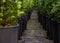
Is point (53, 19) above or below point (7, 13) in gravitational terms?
below

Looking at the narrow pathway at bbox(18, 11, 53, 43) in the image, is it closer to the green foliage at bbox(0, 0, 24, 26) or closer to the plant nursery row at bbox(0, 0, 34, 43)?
the plant nursery row at bbox(0, 0, 34, 43)

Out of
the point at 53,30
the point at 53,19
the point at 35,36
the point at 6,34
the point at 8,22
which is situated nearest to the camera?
the point at 6,34

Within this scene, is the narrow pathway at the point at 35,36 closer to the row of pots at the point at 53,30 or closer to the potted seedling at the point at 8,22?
the row of pots at the point at 53,30

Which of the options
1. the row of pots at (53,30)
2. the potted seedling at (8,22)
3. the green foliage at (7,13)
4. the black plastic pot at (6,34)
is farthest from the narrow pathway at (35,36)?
the black plastic pot at (6,34)

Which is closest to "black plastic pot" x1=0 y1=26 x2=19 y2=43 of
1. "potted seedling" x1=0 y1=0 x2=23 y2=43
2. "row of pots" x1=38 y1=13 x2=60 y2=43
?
"potted seedling" x1=0 y1=0 x2=23 y2=43

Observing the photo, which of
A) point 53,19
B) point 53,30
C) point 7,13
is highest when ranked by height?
point 7,13

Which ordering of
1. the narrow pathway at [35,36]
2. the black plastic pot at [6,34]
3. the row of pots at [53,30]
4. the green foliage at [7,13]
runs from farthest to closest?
the narrow pathway at [35,36] < the row of pots at [53,30] < the green foliage at [7,13] < the black plastic pot at [6,34]

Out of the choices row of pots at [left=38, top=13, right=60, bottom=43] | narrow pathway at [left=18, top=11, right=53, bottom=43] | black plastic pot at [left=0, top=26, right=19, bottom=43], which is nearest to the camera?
black plastic pot at [left=0, top=26, right=19, bottom=43]

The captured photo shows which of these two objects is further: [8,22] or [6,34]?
[8,22]

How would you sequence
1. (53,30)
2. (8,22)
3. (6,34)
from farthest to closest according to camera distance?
1. (53,30)
2. (8,22)
3. (6,34)

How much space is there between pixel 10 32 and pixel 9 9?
595 millimetres

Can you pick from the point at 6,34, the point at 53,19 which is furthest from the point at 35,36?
the point at 6,34

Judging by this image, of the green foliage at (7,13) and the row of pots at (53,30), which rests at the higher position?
the green foliage at (7,13)

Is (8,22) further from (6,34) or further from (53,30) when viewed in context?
(53,30)
